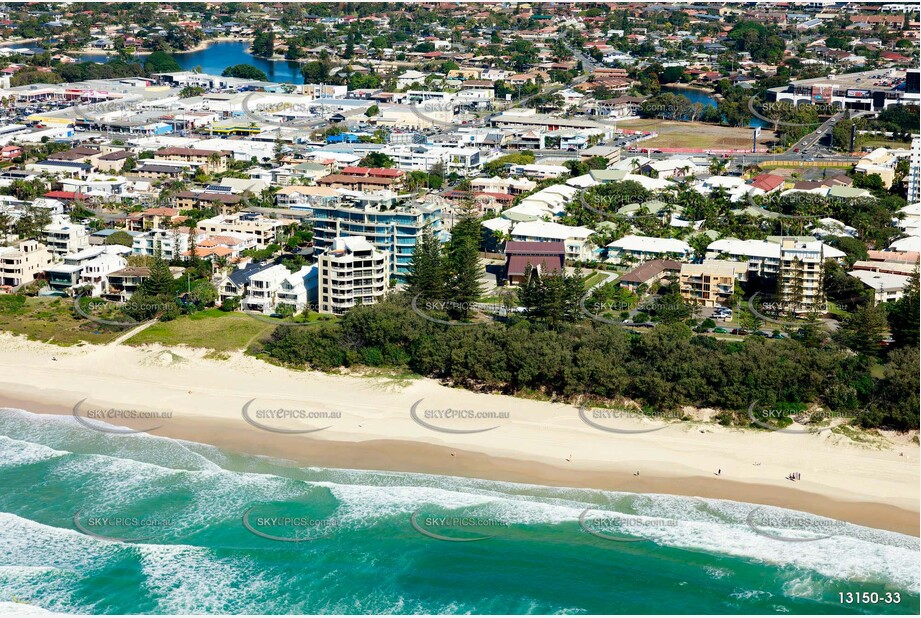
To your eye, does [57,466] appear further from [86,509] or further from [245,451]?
[245,451]

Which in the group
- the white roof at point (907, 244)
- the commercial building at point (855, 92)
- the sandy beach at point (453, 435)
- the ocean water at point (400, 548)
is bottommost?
the ocean water at point (400, 548)

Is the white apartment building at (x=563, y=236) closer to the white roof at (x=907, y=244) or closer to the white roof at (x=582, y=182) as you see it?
the white roof at (x=582, y=182)

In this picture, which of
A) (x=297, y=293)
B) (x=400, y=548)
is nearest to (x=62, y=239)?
(x=297, y=293)

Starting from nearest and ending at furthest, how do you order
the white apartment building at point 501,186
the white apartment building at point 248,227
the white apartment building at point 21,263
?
the white apartment building at point 21,263 < the white apartment building at point 248,227 < the white apartment building at point 501,186

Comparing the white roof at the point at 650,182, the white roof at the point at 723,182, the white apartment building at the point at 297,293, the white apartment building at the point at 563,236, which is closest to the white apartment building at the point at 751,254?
the white apartment building at the point at 563,236

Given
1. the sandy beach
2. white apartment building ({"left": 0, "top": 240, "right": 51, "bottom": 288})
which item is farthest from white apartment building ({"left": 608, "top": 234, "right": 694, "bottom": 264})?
white apartment building ({"left": 0, "top": 240, "right": 51, "bottom": 288})

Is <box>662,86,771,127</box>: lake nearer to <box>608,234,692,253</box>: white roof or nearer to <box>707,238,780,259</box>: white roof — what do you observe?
<box>608,234,692,253</box>: white roof
